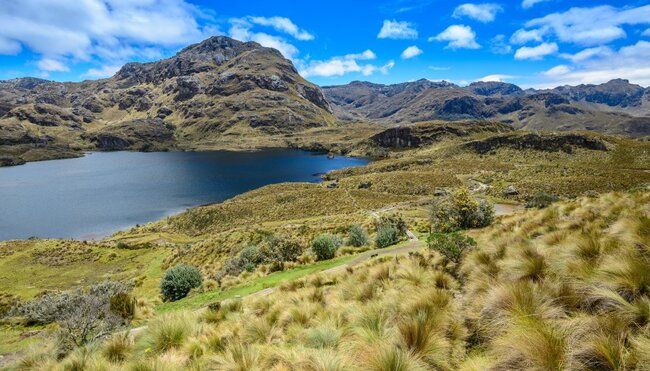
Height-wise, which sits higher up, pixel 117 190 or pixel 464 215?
pixel 464 215

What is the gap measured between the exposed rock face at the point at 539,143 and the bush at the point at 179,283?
5220 inches

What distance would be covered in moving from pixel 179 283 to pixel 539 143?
452 feet

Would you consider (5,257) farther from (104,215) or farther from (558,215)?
(558,215)

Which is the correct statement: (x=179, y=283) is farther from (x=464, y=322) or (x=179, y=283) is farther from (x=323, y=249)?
(x=464, y=322)

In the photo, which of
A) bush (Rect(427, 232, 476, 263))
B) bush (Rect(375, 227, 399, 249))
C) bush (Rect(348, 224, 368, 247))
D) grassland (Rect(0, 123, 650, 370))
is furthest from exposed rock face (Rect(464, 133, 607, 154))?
bush (Rect(427, 232, 476, 263))

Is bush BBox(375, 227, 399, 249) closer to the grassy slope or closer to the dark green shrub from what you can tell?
the grassy slope

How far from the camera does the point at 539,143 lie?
129 metres

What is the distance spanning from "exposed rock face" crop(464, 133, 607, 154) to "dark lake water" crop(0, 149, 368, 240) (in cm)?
6582

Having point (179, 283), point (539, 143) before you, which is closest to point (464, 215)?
point (179, 283)

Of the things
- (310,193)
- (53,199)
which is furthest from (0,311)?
(53,199)

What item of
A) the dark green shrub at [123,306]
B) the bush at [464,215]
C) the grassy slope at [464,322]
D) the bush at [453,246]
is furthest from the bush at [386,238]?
the dark green shrub at [123,306]

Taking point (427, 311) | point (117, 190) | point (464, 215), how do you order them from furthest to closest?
point (117, 190)
point (464, 215)
point (427, 311)

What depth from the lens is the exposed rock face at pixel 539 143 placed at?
12164 centimetres

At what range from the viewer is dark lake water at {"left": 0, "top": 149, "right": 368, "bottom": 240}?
8031 centimetres
